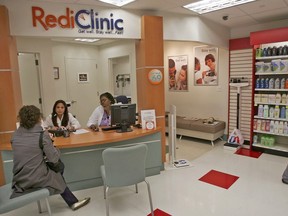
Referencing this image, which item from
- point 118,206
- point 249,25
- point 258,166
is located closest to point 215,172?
point 258,166

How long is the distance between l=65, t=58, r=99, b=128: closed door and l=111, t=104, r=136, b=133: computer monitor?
12.0ft

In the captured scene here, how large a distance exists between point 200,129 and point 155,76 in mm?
2345

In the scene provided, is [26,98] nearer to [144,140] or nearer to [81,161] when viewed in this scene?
[81,161]

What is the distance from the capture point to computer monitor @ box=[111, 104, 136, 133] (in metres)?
3.34

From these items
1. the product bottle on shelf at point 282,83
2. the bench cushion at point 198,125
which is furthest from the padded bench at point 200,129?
the product bottle on shelf at point 282,83

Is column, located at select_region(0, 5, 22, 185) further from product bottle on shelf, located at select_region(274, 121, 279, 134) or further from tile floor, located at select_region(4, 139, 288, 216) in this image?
product bottle on shelf, located at select_region(274, 121, 279, 134)

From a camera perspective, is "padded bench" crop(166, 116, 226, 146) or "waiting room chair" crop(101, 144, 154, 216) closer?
"waiting room chair" crop(101, 144, 154, 216)

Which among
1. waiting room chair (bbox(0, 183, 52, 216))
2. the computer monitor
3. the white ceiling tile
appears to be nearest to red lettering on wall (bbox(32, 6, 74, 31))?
the computer monitor

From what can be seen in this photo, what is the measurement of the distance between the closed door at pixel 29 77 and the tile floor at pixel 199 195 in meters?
2.96

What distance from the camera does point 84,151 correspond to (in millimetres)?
3141

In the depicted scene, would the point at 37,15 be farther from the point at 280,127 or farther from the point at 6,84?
the point at 280,127

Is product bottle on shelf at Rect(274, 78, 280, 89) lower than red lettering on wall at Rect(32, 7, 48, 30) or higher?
lower

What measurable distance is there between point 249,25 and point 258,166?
3227 mm

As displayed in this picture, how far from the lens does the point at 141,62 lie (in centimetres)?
380
